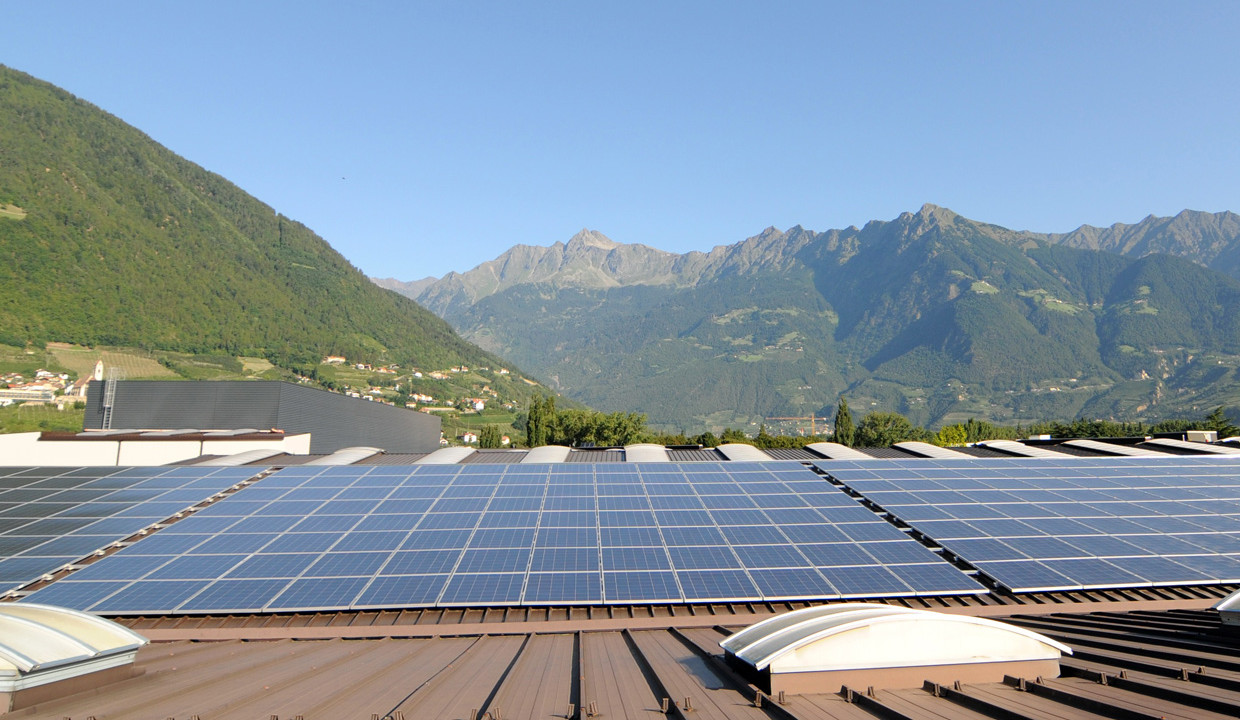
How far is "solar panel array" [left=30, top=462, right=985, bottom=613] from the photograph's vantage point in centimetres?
2092

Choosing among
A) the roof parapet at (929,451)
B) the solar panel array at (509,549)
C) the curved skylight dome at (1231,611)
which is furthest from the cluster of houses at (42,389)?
the curved skylight dome at (1231,611)

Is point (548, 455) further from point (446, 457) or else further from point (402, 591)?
point (402, 591)

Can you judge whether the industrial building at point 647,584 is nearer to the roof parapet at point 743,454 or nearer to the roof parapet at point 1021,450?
the roof parapet at point 743,454

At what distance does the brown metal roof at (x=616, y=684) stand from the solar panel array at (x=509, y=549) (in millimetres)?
3320

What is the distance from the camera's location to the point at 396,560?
75.0 ft

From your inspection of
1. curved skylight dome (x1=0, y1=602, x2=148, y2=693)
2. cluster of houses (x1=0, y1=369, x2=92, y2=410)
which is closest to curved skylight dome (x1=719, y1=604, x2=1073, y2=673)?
curved skylight dome (x1=0, y1=602, x2=148, y2=693)

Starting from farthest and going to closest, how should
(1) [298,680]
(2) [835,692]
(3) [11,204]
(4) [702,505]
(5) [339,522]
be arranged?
(3) [11,204], (4) [702,505], (5) [339,522], (1) [298,680], (2) [835,692]

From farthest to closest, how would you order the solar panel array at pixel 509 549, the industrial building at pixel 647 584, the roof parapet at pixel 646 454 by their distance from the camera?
the roof parapet at pixel 646 454, the solar panel array at pixel 509 549, the industrial building at pixel 647 584

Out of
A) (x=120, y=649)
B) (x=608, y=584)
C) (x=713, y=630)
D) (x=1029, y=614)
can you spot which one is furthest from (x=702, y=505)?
(x=120, y=649)

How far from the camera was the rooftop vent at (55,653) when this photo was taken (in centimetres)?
1058

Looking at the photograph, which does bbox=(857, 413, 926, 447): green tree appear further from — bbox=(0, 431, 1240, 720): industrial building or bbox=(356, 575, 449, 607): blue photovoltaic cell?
bbox=(356, 575, 449, 607): blue photovoltaic cell

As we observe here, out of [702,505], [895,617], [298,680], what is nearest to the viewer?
[895,617]

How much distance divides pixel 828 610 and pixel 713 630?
6539 millimetres

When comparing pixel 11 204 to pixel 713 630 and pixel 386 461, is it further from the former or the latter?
pixel 713 630
